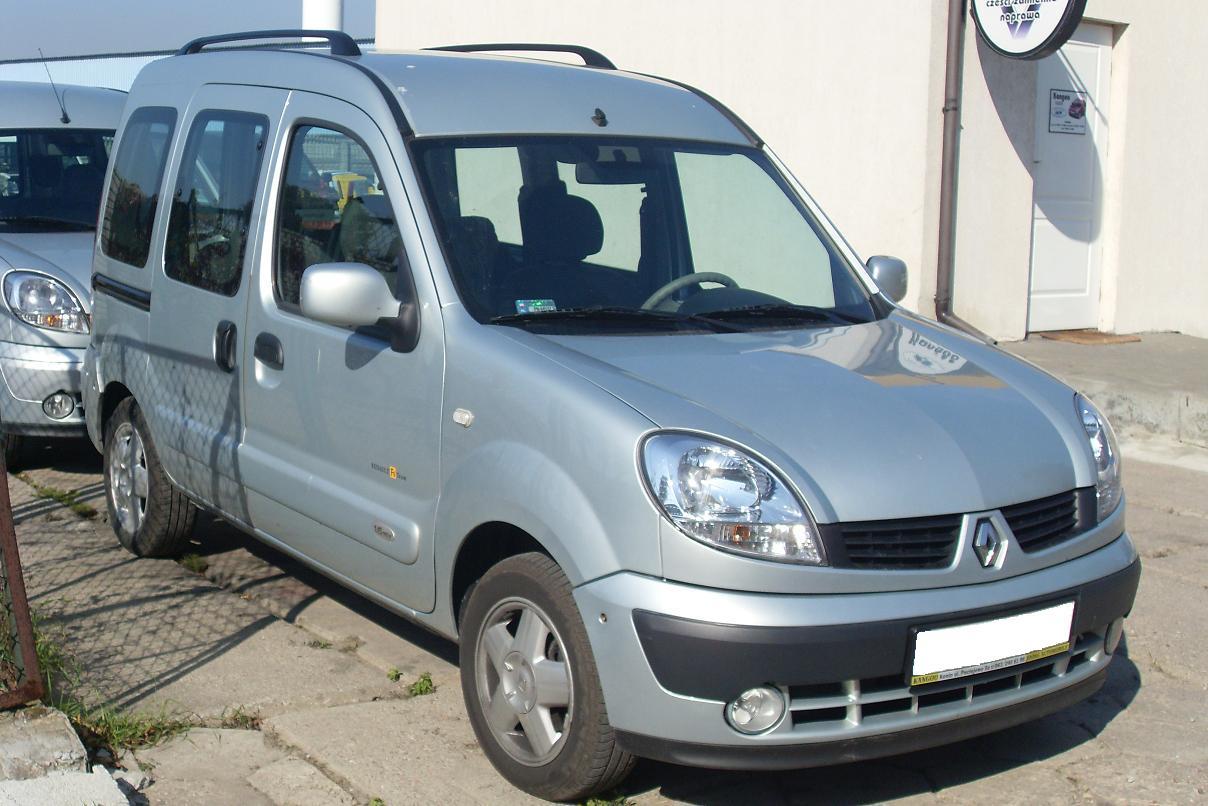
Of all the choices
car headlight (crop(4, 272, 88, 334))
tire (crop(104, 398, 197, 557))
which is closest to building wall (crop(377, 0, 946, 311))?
car headlight (crop(4, 272, 88, 334))

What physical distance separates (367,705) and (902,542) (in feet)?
5.94

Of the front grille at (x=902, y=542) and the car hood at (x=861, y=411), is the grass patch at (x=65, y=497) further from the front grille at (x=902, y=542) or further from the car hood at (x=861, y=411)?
the front grille at (x=902, y=542)

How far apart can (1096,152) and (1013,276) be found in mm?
1400

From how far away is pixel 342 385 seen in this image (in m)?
4.30

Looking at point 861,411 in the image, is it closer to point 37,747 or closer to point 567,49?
point 37,747

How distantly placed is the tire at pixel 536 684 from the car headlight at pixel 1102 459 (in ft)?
4.80

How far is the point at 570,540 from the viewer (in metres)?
3.37

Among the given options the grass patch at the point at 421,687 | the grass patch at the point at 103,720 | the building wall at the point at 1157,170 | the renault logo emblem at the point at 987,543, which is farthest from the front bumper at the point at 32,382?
the building wall at the point at 1157,170

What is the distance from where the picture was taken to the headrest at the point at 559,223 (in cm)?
430

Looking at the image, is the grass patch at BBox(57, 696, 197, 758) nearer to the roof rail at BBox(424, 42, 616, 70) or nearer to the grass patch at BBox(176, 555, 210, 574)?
the grass patch at BBox(176, 555, 210, 574)

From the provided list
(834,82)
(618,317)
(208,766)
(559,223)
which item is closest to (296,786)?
(208,766)

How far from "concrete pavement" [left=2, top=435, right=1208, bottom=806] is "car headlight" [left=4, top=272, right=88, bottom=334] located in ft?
4.52

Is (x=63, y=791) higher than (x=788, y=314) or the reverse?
the reverse

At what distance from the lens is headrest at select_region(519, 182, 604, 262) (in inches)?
169
